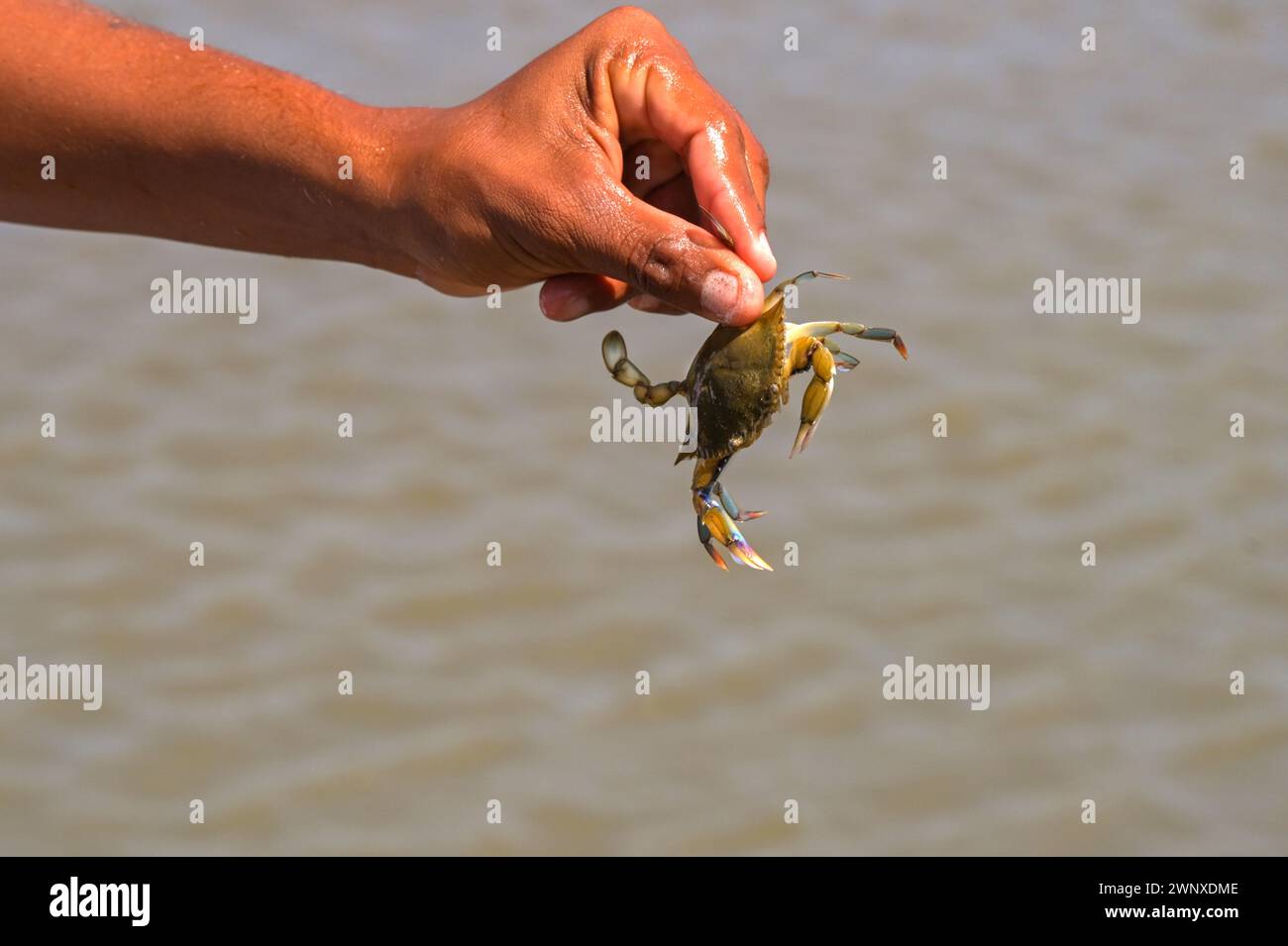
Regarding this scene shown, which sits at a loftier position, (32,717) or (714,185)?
(714,185)

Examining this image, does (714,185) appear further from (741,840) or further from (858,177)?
(858,177)

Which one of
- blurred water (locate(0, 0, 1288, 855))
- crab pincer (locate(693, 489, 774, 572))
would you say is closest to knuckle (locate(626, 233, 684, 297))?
crab pincer (locate(693, 489, 774, 572))

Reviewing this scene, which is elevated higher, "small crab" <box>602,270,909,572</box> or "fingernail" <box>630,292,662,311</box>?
"fingernail" <box>630,292,662,311</box>

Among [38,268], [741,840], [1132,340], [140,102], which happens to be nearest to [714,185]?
[140,102]

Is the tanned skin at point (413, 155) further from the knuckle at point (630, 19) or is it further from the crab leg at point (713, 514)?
the crab leg at point (713, 514)

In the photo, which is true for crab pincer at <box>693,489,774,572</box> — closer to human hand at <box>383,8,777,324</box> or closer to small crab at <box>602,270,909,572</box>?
small crab at <box>602,270,909,572</box>

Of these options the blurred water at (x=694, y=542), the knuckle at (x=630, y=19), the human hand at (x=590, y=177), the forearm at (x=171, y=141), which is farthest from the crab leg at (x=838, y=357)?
the blurred water at (x=694, y=542)

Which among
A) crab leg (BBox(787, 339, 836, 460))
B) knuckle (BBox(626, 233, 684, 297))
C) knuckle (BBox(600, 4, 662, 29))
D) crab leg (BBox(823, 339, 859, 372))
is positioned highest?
knuckle (BBox(600, 4, 662, 29))

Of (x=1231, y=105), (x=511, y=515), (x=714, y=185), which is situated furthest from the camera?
(x=1231, y=105)
